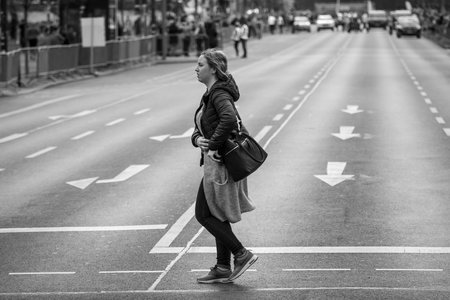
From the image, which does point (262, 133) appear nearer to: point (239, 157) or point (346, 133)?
point (346, 133)

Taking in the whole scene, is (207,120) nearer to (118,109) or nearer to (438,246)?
(438,246)

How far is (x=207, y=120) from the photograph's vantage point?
8266 millimetres

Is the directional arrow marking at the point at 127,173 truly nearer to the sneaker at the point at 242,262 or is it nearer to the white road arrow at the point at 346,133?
the white road arrow at the point at 346,133

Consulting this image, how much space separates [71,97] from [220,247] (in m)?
22.6

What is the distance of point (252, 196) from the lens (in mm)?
13203

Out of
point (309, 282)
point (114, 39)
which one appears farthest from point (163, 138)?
point (114, 39)

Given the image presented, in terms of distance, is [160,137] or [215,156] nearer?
[215,156]

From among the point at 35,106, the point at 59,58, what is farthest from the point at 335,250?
the point at 59,58

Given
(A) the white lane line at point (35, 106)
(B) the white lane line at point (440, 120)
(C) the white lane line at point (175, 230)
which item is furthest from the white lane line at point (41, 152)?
(B) the white lane line at point (440, 120)

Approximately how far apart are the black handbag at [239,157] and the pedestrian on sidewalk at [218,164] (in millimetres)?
59

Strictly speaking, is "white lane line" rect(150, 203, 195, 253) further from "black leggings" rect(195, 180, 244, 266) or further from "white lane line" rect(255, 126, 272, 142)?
"white lane line" rect(255, 126, 272, 142)

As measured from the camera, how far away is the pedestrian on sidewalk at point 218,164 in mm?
8141

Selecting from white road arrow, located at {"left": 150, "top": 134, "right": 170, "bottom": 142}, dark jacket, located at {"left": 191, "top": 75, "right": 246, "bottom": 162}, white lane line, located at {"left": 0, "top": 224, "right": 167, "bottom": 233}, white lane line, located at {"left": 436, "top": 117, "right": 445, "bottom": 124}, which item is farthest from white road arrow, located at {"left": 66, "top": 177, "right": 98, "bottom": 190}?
white lane line, located at {"left": 436, "top": 117, "right": 445, "bottom": 124}

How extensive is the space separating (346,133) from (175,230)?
954cm
